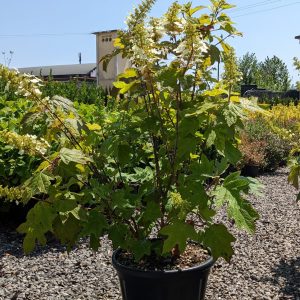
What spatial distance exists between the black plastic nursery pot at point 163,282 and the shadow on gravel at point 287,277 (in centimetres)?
106

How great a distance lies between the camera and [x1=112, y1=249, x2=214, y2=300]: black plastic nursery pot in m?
2.38

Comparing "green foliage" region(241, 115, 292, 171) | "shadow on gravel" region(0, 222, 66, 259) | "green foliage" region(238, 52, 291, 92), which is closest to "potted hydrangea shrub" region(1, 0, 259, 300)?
"shadow on gravel" region(0, 222, 66, 259)

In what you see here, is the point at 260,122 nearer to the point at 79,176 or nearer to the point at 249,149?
the point at 249,149

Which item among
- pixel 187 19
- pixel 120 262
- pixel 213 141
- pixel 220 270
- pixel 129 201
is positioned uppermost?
pixel 187 19

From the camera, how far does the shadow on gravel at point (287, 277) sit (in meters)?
3.27

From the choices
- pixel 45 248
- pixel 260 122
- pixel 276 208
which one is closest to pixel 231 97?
pixel 45 248

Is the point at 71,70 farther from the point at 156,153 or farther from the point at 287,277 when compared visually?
the point at 156,153

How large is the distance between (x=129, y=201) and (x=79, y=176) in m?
0.29

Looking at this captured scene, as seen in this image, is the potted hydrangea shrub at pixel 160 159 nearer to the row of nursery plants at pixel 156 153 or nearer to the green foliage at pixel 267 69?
the row of nursery plants at pixel 156 153

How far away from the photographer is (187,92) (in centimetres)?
229

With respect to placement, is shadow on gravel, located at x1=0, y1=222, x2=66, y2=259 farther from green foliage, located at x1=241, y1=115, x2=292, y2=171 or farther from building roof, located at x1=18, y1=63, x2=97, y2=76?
building roof, located at x1=18, y1=63, x2=97, y2=76

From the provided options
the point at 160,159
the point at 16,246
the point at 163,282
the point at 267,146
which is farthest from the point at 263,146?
the point at 163,282

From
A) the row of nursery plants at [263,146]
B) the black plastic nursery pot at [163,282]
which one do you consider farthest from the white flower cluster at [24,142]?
the row of nursery plants at [263,146]

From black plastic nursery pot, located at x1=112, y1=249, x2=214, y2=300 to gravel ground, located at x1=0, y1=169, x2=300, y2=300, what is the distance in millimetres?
739
